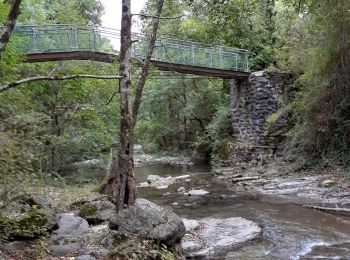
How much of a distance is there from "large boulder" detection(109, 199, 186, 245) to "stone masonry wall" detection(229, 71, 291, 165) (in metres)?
11.0

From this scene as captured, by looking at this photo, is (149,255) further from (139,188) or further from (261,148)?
(261,148)

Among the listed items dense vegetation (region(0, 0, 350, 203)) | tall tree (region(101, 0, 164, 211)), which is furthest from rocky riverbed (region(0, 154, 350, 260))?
dense vegetation (region(0, 0, 350, 203))

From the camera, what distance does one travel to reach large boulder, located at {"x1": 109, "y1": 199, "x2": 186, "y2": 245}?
5762 millimetres

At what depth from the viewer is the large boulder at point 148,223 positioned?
576 cm

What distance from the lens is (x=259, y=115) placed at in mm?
17438

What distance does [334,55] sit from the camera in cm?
1227

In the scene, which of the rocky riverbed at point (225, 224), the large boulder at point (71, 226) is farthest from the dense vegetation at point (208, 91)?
the rocky riverbed at point (225, 224)

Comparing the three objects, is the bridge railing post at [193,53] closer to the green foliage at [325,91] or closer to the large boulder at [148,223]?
the green foliage at [325,91]

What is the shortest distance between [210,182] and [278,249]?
26.9ft

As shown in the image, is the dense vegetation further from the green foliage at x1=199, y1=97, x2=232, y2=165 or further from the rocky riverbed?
the rocky riverbed

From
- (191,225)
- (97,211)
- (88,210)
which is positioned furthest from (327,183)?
(88,210)

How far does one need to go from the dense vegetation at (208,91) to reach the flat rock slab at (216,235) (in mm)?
2834

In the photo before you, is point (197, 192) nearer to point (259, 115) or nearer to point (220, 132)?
point (259, 115)

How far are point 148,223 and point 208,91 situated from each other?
17.6m
